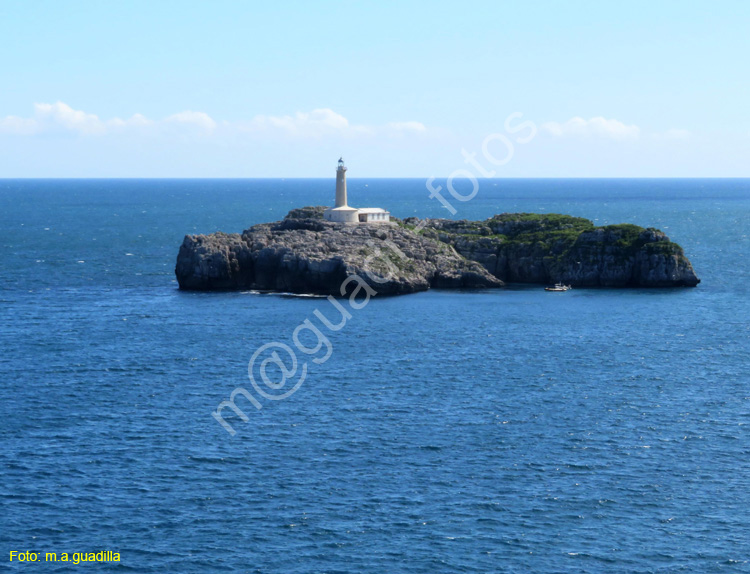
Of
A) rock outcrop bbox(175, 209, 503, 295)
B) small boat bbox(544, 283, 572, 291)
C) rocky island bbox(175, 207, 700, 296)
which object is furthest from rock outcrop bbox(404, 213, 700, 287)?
rock outcrop bbox(175, 209, 503, 295)

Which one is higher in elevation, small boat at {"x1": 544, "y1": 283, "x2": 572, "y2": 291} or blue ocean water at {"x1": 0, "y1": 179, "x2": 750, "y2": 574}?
small boat at {"x1": 544, "y1": 283, "x2": 572, "y2": 291}

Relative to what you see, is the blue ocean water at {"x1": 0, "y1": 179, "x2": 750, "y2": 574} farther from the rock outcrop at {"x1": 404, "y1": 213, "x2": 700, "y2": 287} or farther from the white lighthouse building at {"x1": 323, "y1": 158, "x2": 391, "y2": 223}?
the white lighthouse building at {"x1": 323, "y1": 158, "x2": 391, "y2": 223}

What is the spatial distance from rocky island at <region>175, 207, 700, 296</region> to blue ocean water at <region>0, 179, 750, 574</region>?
14.8m

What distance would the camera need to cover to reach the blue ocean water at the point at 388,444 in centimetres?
4584

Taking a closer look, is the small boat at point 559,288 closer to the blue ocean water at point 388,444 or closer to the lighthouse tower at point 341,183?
the blue ocean water at point 388,444

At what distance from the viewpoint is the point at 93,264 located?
496ft

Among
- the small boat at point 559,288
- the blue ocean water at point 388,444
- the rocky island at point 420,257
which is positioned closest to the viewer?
the blue ocean water at point 388,444

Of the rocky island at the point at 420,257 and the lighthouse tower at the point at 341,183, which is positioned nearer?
the rocky island at the point at 420,257

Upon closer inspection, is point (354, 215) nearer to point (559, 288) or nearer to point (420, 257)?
point (420, 257)

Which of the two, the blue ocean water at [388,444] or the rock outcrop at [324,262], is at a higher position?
the rock outcrop at [324,262]

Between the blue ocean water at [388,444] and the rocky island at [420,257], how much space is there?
14.8m

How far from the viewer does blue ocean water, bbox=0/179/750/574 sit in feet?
150

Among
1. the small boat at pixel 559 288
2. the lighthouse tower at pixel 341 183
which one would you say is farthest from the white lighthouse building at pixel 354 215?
the small boat at pixel 559 288

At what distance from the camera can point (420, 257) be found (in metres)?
129
